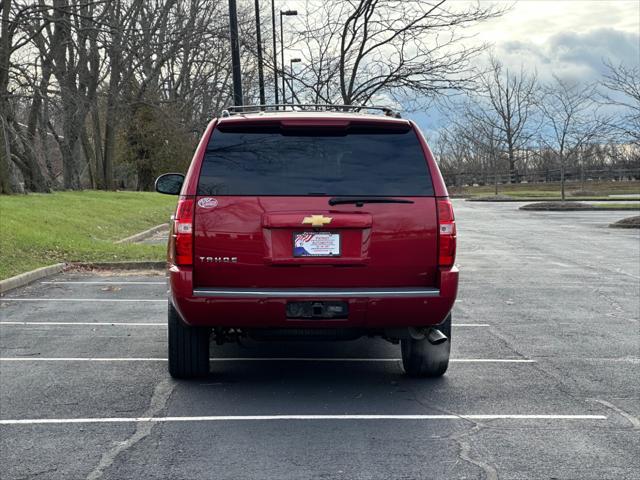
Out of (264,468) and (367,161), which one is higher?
(367,161)

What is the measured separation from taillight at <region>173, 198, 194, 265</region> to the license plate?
70cm

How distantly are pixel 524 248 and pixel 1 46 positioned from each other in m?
16.2

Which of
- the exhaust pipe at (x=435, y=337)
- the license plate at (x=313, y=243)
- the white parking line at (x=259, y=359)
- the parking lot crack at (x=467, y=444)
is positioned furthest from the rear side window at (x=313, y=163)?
the white parking line at (x=259, y=359)

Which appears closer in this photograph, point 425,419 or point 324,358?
point 425,419

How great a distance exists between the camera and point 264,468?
4.21m

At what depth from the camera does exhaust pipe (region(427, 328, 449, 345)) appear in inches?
226

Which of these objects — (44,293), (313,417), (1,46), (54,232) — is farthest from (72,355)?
(1,46)

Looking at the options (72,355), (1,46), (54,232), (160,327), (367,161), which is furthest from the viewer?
(1,46)

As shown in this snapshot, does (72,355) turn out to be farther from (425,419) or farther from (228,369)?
(425,419)

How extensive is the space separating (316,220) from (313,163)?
467mm

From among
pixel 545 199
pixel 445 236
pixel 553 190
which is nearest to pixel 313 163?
pixel 445 236

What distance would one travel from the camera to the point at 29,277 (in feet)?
39.0

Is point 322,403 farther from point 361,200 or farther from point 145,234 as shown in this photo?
point 145,234

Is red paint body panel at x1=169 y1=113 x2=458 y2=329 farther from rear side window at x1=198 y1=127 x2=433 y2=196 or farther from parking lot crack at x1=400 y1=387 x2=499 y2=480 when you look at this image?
parking lot crack at x1=400 y1=387 x2=499 y2=480
